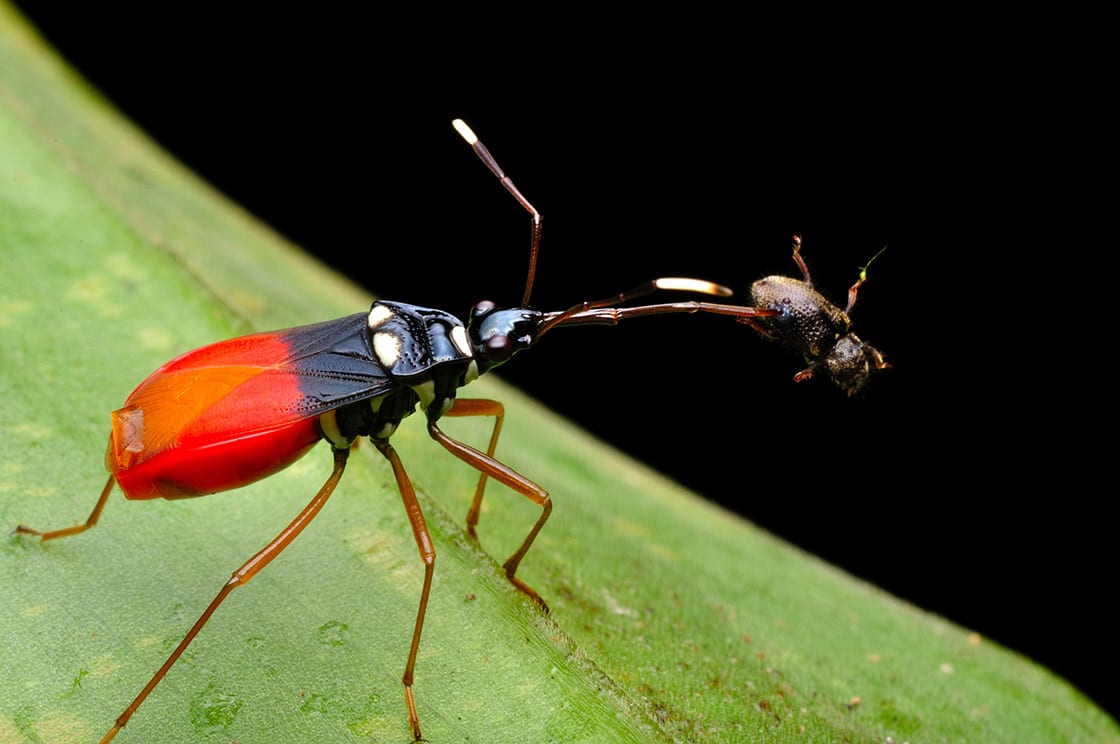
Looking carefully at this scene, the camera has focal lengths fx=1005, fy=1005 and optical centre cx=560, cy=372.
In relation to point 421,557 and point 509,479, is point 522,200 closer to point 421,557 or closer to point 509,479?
point 509,479

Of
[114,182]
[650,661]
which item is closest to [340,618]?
[650,661]

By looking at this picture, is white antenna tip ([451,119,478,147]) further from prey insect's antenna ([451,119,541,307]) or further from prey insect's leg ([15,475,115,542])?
prey insect's leg ([15,475,115,542])

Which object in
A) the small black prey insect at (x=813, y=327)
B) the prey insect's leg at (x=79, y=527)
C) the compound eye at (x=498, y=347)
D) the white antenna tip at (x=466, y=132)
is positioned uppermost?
the white antenna tip at (x=466, y=132)

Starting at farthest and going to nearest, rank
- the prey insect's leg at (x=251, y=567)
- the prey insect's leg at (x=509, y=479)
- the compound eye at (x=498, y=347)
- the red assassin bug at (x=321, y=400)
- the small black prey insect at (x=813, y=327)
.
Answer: the compound eye at (x=498, y=347), the small black prey insect at (x=813, y=327), the prey insect's leg at (x=509, y=479), the red assassin bug at (x=321, y=400), the prey insect's leg at (x=251, y=567)

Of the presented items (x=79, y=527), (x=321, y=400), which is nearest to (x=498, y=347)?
(x=321, y=400)

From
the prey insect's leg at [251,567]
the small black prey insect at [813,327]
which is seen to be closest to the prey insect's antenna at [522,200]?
the small black prey insect at [813,327]

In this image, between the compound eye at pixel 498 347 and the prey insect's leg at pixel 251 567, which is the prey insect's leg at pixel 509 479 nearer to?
the compound eye at pixel 498 347

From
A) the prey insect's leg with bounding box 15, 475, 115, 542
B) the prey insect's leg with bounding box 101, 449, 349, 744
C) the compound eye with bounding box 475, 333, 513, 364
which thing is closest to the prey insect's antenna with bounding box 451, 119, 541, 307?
the compound eye with bounding box 475, 333, 513, 364
